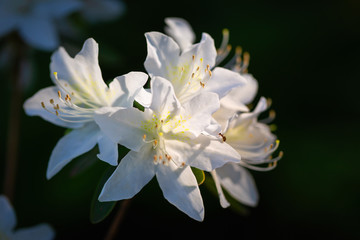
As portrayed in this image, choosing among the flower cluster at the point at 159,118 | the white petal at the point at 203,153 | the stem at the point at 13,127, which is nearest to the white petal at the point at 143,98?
the flower cluster at the point at 159,118

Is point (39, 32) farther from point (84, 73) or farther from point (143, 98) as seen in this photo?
point (143, 98)

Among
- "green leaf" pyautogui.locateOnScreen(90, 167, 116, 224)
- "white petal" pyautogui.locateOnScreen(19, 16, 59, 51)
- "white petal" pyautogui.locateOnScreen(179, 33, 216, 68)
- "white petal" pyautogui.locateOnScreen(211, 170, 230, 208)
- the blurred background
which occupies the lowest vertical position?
the blurred background

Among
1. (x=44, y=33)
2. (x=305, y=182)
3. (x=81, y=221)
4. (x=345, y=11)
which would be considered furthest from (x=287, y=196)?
(x=44, y=33)

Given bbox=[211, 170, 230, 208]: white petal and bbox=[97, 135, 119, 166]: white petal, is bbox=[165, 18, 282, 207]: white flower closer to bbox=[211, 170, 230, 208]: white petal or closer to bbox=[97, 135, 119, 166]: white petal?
A: bbox=[211, 170, 230, 208]: white petal

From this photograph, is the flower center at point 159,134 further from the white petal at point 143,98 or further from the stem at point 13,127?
the stem at point 13,127

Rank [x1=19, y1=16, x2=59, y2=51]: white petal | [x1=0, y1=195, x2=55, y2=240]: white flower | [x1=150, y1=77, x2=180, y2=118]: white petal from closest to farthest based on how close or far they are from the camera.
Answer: [x1=150, y1=77, x2=180, y2=118]: white petal → [x1=0, y1=195, x2=55, y2=240]: white flower → [x1=19, y1=16, x2=59, y2=51]: white petal

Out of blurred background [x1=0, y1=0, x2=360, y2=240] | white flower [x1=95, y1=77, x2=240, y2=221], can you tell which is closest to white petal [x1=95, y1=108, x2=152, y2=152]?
white flower [x1=95, y1=77, x2=240, y2=221]

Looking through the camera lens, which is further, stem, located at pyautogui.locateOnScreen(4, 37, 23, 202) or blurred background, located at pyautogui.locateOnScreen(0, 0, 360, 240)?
blurred background, located at pyautogui.locateOnScreen(0, 0, 360, 240)
